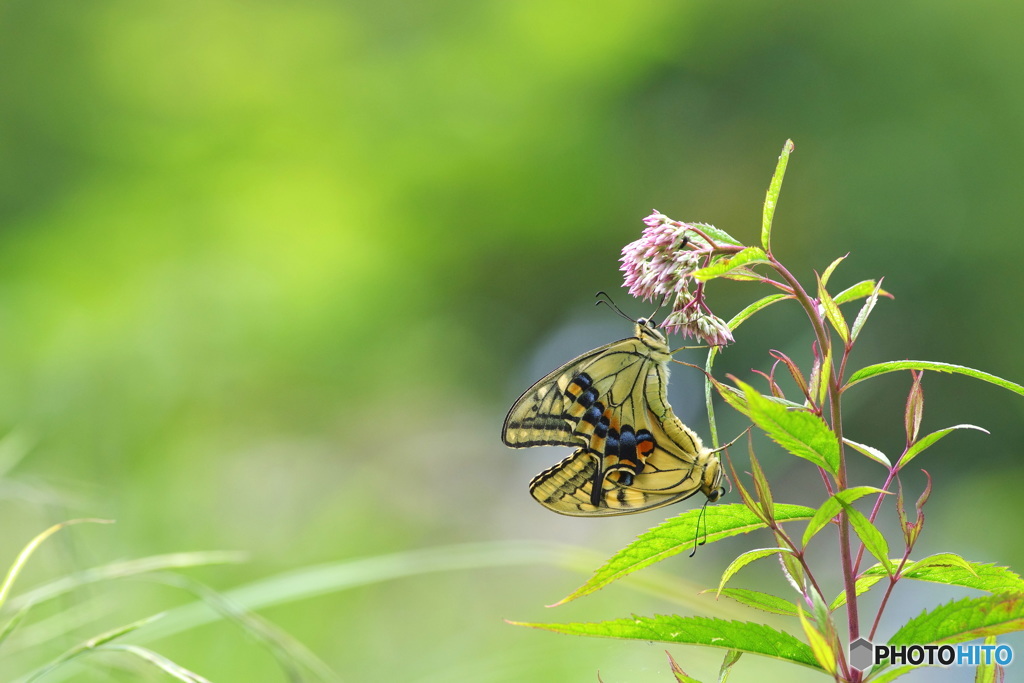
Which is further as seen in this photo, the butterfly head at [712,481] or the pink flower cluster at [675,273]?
the butterfly head at [712,481]

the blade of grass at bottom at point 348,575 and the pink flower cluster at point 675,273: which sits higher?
the pink flower cluster at point 675,273

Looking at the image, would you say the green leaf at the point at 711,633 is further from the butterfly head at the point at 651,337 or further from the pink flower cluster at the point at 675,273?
the butterfly head at the point at 651,337

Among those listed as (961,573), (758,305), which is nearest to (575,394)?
(758,305)

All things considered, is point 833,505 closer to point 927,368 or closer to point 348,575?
point 927,368

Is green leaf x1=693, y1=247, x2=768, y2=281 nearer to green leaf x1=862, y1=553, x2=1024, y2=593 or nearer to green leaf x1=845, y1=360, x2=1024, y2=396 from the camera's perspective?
green leaf x1=845, y1=360, x2=1024, y2=396

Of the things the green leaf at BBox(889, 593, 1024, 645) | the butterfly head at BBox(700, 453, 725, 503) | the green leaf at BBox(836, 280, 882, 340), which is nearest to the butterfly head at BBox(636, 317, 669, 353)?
the butterfly head at BBox(700, 453, 725, 503)

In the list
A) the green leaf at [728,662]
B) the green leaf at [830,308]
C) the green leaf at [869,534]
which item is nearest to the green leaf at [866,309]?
the green leaf at [830,308]

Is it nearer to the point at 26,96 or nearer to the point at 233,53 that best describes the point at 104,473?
the point at 233,53

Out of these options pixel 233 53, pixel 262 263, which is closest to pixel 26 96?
pixel 233 53
